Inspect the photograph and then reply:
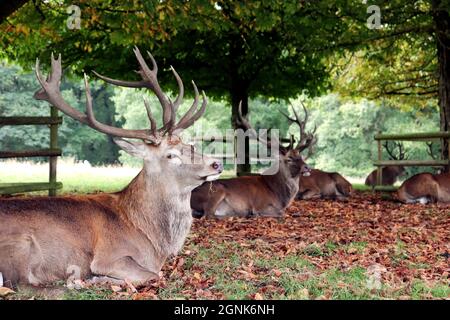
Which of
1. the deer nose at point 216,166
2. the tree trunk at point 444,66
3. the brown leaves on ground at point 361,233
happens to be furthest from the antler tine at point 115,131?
the tree trunk at point 444,66

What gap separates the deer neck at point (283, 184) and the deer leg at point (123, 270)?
5463 mm

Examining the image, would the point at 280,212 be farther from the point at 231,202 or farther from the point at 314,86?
the point at 314,86

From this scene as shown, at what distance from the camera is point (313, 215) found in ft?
31.1

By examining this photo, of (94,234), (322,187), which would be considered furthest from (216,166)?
(322,187)

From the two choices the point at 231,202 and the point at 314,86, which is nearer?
the point at 231,202

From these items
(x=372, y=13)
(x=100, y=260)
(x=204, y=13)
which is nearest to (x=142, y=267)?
(x=100, y=260)

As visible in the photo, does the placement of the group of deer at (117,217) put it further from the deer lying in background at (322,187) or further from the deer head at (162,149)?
the deer lying in background at (322,187)

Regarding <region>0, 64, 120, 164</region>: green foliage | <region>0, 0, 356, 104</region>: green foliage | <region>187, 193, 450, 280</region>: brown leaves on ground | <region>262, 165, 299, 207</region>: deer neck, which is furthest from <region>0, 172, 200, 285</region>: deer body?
<region>0, 64, 120, 164</region>: green foliage

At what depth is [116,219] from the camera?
4.71 m

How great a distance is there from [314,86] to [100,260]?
38.5ft

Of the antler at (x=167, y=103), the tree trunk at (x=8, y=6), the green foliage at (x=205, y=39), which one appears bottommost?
the antler at (x=167, y=103)

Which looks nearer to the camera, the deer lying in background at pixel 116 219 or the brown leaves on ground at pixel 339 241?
the deer lying in background at pixel 116 219

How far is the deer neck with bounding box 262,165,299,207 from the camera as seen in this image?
32.0 ft

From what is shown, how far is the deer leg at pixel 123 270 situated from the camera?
14.3 feet
